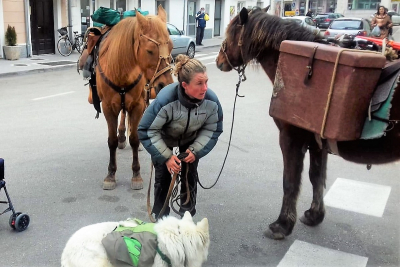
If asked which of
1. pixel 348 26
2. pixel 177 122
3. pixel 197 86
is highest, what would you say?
pixel 348 26

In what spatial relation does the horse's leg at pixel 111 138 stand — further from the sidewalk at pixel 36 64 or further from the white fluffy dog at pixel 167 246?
the sidewalk at pixel 36 64

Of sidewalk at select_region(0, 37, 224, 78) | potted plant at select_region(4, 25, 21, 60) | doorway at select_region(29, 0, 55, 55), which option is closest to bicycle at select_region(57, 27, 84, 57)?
sidewalk at select_region(0, 37, 224, 78)

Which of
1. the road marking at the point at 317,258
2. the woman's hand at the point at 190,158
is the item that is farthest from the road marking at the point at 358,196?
the woman's hand at the point at 190,158

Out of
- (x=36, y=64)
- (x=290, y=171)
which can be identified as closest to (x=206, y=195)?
(x=290, y=171)

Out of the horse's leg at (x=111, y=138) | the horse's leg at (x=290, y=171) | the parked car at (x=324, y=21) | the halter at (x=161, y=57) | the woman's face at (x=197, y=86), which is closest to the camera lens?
the woman's face at (x=197, y=86)

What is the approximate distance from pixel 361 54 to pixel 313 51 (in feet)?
1.23

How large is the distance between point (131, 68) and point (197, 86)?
1.71 metres

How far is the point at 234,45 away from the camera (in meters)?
3.97

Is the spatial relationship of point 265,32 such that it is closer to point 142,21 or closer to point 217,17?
point 142,21

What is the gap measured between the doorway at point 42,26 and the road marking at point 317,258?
16.4 m

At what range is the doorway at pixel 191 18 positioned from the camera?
26.0 meters

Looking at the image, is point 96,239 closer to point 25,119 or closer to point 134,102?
point 134,102

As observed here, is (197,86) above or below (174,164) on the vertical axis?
above

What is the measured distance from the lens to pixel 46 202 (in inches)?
174
